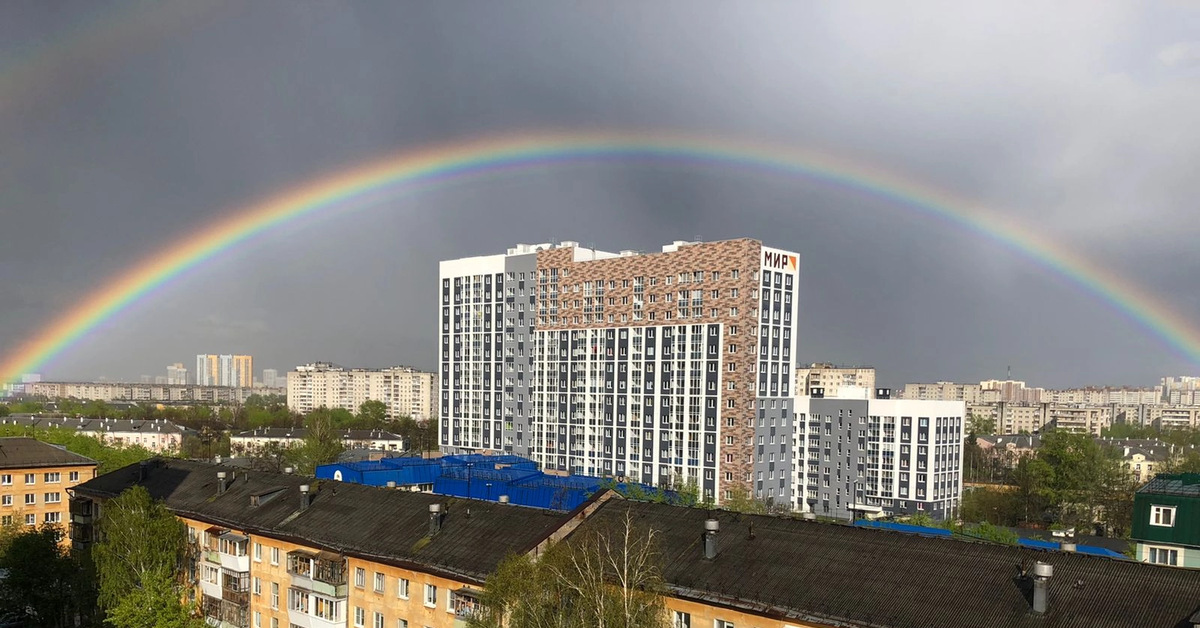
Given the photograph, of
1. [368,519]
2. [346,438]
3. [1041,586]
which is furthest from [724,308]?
[346,438]

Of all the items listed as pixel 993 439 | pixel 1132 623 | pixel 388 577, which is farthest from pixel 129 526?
pixel 993 439

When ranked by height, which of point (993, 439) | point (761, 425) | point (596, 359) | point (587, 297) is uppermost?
point (587, 297)

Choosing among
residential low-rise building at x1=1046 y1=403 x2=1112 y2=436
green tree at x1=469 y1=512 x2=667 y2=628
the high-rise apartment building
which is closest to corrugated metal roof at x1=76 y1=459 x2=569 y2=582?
green tree at x1=469 y1=512 x2=667 y2=628

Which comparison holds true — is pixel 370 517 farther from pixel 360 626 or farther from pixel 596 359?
pixel 596 359

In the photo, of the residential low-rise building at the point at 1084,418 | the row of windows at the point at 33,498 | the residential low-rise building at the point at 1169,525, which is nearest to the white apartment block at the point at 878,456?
the residential low-rise building at the point at 1169,525

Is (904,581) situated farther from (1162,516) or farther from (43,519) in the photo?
(43,519)

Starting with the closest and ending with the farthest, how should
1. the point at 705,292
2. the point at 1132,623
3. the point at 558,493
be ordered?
the point at 1132,623
the point at 558,493
the point at 705,292

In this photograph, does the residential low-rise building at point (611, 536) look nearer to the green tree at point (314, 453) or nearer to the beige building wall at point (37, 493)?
the beige building wall at point (37, 493)
